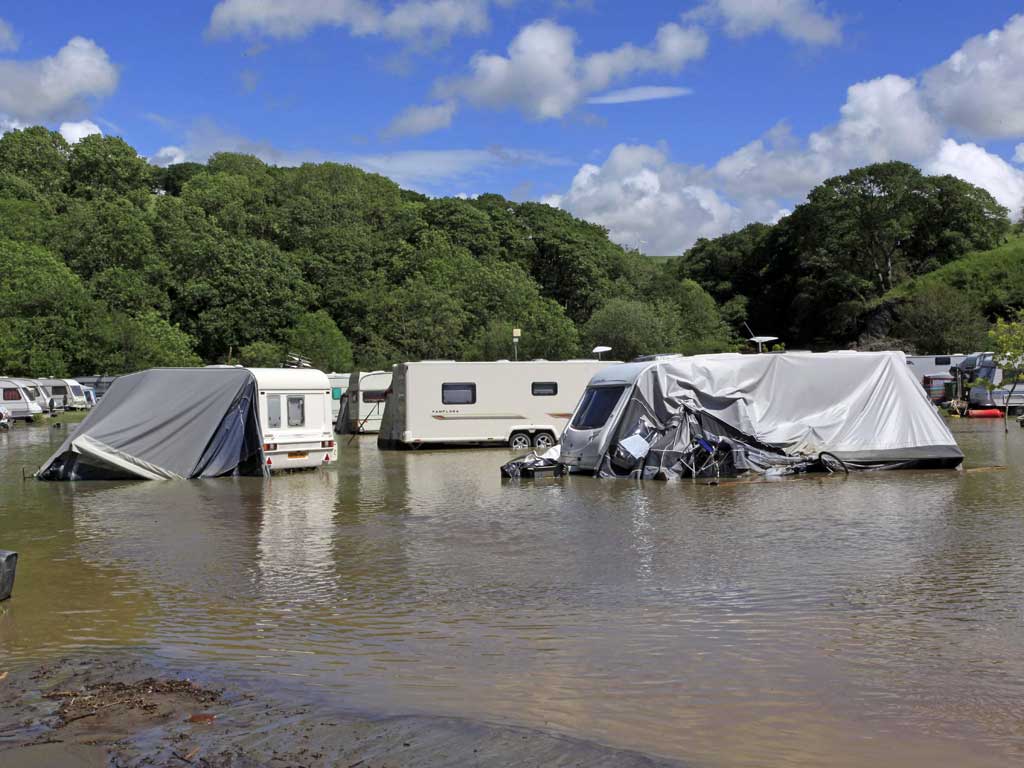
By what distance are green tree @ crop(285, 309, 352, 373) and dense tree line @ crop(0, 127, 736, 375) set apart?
118mm

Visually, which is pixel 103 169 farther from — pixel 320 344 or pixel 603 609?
pixel 603 609

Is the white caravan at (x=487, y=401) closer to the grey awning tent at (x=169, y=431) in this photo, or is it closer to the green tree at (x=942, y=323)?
the grey awning tent at (x=169, y=431)

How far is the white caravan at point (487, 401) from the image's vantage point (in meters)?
30.3

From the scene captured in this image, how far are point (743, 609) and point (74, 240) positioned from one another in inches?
2820

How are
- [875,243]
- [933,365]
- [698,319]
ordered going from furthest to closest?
[875,243]
[698,319]
[933,365]

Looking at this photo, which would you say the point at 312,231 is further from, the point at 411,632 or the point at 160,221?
the point at 411,632

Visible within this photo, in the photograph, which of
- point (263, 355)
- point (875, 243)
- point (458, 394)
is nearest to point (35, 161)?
point (263, 355)

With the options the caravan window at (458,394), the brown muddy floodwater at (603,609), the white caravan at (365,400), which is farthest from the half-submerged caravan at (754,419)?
the white caravan at (365,400)

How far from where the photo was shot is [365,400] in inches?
1513

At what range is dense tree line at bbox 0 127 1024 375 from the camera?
62.9m

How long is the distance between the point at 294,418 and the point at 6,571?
44.4 ft

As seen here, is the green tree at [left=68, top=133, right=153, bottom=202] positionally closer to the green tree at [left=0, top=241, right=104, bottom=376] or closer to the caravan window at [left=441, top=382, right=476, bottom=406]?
the green tree at [left=0, top=241, right=104, bottom=376]

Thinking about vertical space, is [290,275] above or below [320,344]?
above

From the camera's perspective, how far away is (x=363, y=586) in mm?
9867
